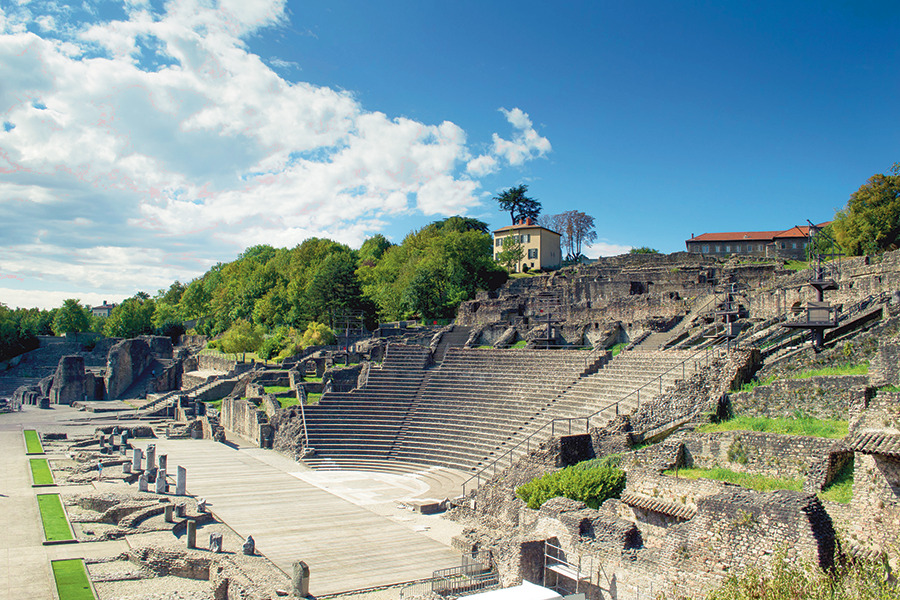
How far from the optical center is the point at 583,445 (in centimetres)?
1862

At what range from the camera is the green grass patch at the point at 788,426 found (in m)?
13.1

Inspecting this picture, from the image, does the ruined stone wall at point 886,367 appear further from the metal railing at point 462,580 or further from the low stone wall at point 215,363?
the low stone wall at point 215,363

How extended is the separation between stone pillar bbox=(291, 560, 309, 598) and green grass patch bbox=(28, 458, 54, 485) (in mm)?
15658

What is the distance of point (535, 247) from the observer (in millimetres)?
62500

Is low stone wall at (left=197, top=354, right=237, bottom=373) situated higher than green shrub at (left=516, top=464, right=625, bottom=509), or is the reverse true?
low stone wall at (left=197, top=354, right=237, bottom=373)

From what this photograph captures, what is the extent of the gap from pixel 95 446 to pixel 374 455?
16050 millimetres

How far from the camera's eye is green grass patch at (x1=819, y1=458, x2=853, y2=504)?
34.7 ft

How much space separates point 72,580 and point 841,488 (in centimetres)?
1573

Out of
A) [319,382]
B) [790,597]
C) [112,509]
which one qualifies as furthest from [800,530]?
[319,382]

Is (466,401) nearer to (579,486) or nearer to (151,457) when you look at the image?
(579,486)

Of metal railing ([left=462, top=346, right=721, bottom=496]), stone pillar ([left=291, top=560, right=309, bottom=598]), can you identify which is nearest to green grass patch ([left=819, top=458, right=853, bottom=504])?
metal railing ([left=462, top=346, right=721, bottom=496])

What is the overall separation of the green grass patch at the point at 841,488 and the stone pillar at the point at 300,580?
9901mm

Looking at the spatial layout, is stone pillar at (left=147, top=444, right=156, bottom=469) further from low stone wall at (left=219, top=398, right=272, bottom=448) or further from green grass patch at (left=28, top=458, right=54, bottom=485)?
low stone wall at (left=219, top=398, right=272, bottom=448)

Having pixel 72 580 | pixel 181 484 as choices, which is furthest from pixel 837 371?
pixel 181 484
